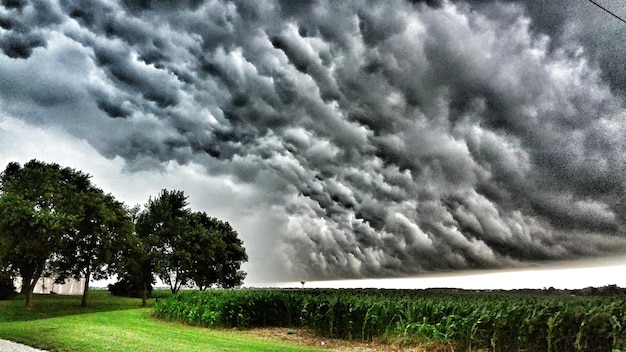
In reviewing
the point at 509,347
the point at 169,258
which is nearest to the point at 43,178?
the point at 169,258

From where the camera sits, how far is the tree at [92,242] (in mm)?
39719

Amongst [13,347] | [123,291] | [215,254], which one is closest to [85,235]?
[123,291]

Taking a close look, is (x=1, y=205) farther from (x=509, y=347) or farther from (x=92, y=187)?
(x=509, y=347)

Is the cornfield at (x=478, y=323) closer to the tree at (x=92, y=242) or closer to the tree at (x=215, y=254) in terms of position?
the tree at (x=92, y=242)

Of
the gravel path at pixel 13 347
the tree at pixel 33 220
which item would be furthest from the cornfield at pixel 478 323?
the tree at pixel 33 220

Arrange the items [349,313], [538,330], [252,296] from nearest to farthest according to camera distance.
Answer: [538,330] → [349,313] → [252,296]

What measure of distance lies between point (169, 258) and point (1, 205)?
59.1ft

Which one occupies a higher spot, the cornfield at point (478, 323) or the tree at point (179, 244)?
the tree at point (179, 244)

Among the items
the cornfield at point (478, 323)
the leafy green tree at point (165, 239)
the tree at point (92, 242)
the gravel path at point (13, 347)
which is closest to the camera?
the gravel path at point (13, 347)

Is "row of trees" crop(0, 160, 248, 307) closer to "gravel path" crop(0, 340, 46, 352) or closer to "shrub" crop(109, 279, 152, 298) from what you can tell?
"shrub" crop(109, 279, 152, 298)

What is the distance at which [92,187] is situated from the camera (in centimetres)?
4578

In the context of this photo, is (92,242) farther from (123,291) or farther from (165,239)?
(123,291)

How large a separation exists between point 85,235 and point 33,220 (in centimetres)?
591

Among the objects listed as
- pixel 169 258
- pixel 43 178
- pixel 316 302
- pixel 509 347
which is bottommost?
pixel 509 347
